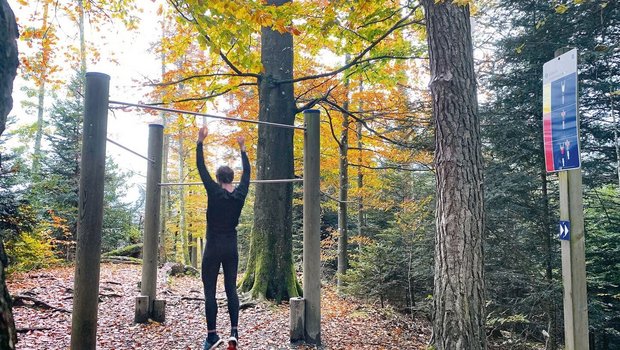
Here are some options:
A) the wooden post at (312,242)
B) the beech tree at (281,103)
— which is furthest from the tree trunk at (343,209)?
the wooden post at (312,242)

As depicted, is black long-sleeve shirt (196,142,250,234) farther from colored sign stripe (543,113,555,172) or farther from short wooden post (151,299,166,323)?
colored sign stripe (543,113,555,172)

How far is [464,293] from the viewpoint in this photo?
3424 mm

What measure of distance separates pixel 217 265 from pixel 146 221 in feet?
5.95

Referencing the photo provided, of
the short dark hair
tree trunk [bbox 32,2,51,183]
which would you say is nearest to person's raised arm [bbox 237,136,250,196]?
the short dark hair

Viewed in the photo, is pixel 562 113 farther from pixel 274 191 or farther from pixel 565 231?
pixel 274 191

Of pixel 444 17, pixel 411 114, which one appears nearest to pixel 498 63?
pixel 411 114

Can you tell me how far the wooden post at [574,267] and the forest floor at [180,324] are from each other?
264 centimetres

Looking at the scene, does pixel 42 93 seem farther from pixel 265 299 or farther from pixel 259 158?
Answer: pixel 265 299

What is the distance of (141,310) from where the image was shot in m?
4.87

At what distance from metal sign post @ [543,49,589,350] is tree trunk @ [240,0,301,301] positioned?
4.34 metres

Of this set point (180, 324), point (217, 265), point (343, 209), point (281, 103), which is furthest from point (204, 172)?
point (343, 209)

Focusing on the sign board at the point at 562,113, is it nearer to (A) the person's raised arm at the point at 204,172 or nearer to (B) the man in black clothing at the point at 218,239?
(B) the man in black clothing at the point at 218,239

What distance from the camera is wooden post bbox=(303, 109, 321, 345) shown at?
4379 millimetres

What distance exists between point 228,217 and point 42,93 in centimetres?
1664
